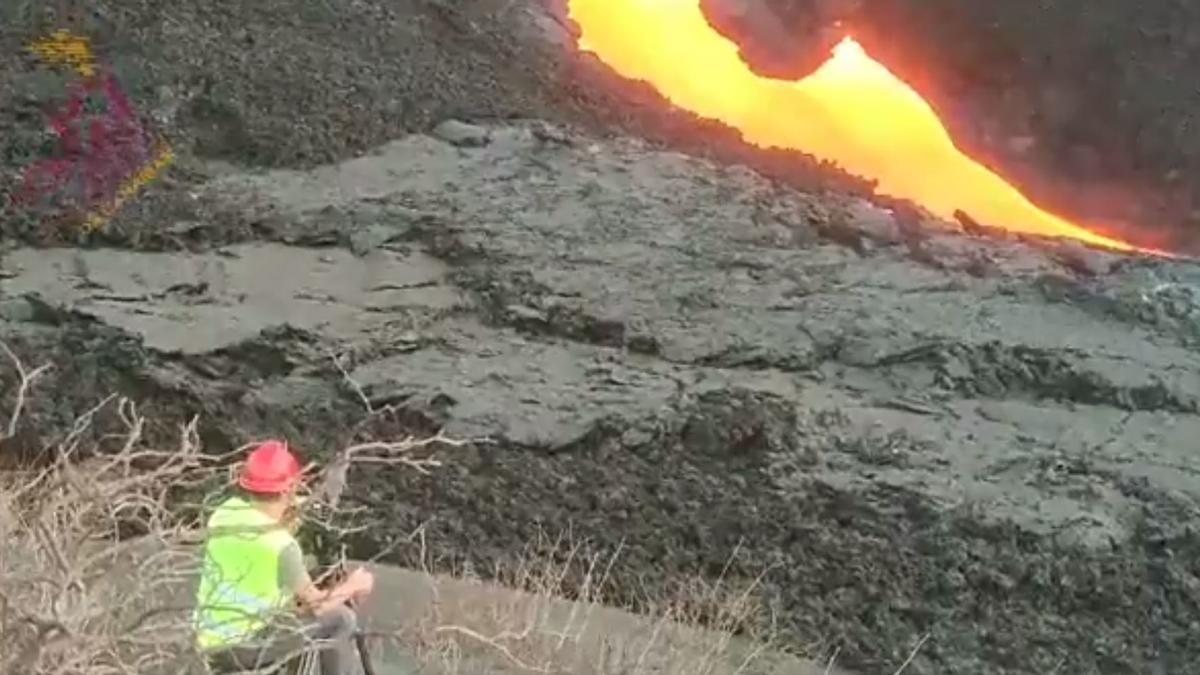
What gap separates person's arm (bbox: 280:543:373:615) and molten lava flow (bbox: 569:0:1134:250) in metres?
4.96

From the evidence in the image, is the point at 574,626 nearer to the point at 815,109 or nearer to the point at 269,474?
the point at 269,474

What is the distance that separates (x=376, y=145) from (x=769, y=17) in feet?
11.8

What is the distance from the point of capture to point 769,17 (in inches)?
435

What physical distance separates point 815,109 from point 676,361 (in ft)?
9.55

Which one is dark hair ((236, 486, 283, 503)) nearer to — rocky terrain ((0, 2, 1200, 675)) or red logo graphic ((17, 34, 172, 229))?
rocky terrain ((0, 2, 1200, 675))

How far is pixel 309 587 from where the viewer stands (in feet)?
13.7

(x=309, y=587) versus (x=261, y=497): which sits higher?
(x=261, y=497)

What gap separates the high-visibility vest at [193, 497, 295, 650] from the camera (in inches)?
159

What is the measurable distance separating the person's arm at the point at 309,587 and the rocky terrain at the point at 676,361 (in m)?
1.99

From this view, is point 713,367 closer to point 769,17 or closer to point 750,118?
point 750,118

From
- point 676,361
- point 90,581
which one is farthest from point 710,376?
point 90,581

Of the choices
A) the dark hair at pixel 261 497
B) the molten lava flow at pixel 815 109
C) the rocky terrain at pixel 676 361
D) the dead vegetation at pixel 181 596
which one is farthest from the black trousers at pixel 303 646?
the molten lava flow at pixel 815 109

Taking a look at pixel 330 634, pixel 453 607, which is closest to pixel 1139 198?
pixel 453 607

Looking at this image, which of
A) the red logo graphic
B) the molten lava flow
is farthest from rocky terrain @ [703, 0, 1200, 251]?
the red logo graphic
